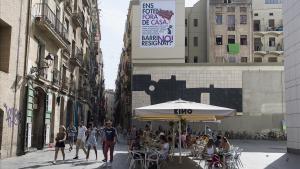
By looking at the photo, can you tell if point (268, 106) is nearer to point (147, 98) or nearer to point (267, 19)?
point (147, 98)

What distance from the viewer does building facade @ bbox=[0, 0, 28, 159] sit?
17.4 meters

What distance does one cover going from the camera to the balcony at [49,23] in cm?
2177

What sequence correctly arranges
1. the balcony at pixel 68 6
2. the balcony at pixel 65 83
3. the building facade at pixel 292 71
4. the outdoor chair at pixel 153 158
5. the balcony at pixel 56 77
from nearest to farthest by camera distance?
1. the outdoor chair at pixel 153 158
2. the building facade at pixel 292 71
3. the balcony at pixel 56 77
4. the balcony at pixel 65 83
5. the balcony at pixel 68 6

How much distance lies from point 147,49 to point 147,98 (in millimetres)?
8532

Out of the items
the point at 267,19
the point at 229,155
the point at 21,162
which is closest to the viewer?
the point at 229,155

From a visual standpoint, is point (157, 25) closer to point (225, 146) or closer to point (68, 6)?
point (68, 6)

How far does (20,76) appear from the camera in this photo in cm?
1934

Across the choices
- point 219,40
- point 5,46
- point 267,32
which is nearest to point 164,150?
point 5,46

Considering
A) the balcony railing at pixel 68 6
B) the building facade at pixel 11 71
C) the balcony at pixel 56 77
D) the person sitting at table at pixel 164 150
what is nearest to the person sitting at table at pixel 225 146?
the person sitting at table at pixel 164 150

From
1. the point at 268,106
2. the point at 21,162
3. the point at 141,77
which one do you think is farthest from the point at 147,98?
the point at 21,162

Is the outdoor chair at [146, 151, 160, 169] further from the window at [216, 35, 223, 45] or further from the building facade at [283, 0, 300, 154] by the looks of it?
the window at [216, 35, 223, 45]

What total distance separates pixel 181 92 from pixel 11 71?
24.2 metres

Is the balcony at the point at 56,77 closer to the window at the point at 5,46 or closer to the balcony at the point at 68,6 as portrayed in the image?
the balcony at the point at 68,6

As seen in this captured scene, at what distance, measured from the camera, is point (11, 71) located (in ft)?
60.3
